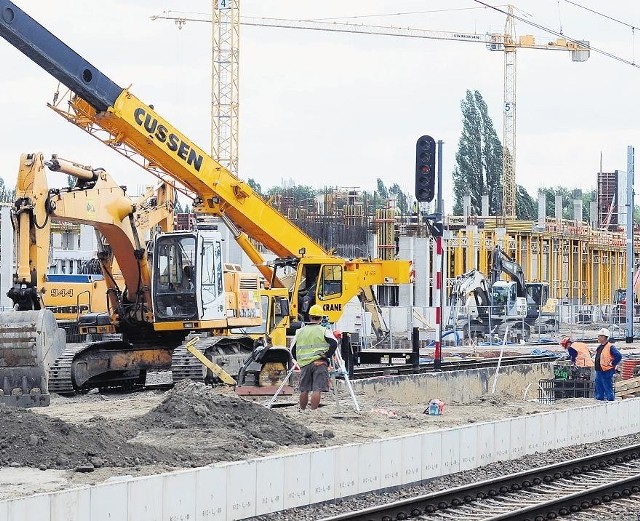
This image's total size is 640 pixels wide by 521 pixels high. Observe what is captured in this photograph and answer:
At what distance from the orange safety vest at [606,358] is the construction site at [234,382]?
0.05 meters

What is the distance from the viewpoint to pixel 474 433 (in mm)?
16312

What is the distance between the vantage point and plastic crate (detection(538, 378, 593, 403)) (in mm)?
24094

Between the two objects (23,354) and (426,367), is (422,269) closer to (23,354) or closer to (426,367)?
(426,367)

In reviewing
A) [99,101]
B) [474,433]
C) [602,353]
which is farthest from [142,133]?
[474,433]

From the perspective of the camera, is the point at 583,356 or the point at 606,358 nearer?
the point at 606,358

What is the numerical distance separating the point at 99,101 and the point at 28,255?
3312 mm

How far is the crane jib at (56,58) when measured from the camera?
2253 centimetres

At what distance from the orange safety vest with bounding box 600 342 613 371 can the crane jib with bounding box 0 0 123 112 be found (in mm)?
9976

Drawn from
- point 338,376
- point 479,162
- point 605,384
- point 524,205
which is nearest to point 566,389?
point 605,384

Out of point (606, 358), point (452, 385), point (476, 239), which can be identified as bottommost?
point (452, 385)

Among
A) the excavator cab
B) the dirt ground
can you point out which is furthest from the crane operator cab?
the dirt ground

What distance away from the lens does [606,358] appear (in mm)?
22172

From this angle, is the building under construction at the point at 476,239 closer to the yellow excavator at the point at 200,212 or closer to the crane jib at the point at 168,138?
the yellow excavator at the point at 200,212

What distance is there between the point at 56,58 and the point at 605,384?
10994 millimetres
